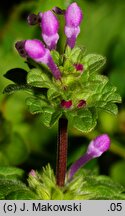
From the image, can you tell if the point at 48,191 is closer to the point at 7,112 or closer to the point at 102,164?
the point at 102,164

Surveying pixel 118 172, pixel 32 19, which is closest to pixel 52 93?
A: pixel 32 19

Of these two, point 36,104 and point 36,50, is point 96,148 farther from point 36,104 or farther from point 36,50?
point 36,50

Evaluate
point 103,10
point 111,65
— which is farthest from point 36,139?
point 103,10

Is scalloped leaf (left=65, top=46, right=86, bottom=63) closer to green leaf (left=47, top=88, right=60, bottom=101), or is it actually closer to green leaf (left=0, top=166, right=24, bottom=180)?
green leaf (left=47, top=88, right=60, bottom=101)

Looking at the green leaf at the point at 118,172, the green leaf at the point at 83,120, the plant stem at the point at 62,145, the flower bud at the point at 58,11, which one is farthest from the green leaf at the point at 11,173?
the green leaf at the point at 118,172

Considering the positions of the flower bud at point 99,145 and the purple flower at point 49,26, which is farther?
the flower bud at point 99,145

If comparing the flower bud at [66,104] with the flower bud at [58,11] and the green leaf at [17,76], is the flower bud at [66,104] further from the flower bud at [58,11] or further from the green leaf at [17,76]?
the flower bud at [58,11]
